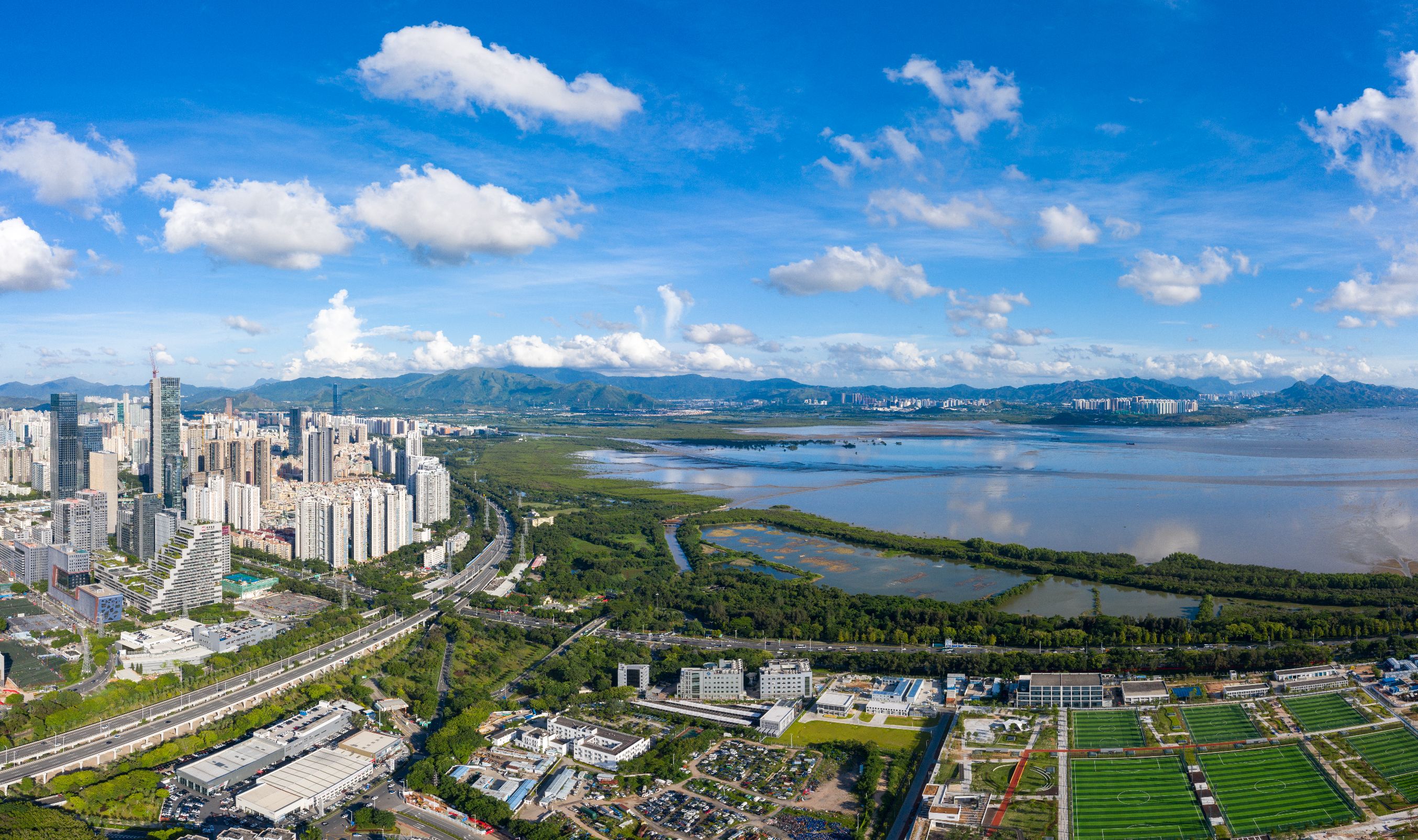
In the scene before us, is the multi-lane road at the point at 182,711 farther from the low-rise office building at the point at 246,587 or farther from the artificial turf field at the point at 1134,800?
the artificial turf field at the point at 1134,800

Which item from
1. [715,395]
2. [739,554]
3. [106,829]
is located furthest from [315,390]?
[106,829]

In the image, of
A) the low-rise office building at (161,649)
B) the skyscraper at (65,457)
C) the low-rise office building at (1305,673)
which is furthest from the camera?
the skyscraper at (65,457)

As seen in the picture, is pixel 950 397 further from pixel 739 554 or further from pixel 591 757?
pixel 591 757

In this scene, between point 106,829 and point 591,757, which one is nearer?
point 106,829

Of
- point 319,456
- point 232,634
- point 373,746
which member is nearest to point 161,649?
point 232,634

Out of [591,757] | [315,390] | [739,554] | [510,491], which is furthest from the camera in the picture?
[315,390]

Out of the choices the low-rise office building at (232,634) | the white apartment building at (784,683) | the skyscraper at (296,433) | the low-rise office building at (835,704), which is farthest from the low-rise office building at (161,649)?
the skyscraper at (296,433)

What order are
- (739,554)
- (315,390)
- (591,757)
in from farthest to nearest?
(315,390), (739,554), (591,757)

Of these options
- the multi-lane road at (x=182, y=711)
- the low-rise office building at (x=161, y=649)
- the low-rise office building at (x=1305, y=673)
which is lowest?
the multi-lane road at (x=182, y=711)
